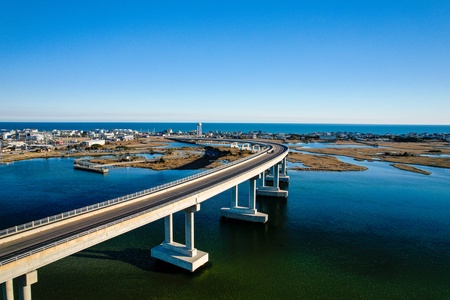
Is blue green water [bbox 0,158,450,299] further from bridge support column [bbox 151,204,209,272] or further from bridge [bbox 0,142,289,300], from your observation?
bridge [bbox 0,142,289,300]

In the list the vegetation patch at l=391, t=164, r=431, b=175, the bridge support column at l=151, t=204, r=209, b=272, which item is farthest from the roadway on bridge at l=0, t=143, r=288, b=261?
the vegetation patch at l=391, t=164, r=431, b=175

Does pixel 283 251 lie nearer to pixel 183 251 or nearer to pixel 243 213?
pixel 243 213

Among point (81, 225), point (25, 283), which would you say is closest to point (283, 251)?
point (81, 225)

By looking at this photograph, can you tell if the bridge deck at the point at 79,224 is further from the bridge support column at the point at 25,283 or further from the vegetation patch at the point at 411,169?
the vegetation patch at the point at 411,169

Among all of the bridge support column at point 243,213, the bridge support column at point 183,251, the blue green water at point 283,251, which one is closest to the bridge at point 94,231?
the bridge support column at point 183,251

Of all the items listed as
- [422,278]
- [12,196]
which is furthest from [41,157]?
[422,278]

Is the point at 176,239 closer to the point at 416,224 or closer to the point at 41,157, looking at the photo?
the point at 416,224
